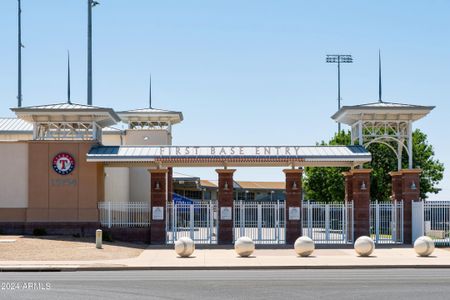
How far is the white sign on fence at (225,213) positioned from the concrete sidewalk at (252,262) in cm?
451

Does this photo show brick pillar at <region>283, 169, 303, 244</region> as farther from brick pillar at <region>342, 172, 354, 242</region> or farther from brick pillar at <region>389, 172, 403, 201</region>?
brick pillar at <region>389, 172, 403, 201</region>

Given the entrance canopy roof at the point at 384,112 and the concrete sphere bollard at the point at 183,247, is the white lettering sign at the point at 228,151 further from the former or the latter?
the concrete sphere bollard at the point at 183,247

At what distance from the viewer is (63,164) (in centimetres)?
3888

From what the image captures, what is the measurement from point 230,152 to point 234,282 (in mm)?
18440

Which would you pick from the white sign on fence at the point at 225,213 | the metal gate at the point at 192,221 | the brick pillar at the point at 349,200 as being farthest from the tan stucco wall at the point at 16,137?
the brick pillar at the point at 349,200

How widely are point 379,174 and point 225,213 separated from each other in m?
24.4

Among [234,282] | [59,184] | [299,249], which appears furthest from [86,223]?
[234,282]

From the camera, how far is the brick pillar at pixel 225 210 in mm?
38319

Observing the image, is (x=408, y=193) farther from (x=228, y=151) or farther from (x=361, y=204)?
(x=228, y=151)

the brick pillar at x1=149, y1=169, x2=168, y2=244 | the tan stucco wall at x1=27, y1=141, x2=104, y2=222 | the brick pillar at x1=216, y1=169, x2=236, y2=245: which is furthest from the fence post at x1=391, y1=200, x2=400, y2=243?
the tan stucco wall at x1=27, y1=141, x2=104, y2=222

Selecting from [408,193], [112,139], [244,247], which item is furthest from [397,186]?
[112,139]

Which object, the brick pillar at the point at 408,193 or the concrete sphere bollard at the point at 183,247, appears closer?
the concrete sphere bollard at the point at 183,247

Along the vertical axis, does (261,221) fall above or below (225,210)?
below

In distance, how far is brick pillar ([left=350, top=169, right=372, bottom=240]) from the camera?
3841cm
